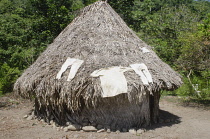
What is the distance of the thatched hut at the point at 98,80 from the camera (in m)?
4.85

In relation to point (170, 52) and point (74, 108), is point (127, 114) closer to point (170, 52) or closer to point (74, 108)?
point (74, 108)

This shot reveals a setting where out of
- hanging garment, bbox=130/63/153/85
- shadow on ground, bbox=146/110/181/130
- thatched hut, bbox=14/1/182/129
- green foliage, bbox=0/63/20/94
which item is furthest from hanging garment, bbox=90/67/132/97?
green foliage, bbox=0/63/20/94

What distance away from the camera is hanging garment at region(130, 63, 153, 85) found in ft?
16.4

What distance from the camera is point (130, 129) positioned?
525 centimetres

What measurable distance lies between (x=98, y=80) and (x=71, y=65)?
3.00ft

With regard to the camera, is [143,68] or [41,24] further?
[41,24]

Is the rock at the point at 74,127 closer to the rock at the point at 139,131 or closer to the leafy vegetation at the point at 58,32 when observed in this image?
the rock at the point at 139,131

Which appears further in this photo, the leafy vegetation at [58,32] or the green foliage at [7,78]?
the leafy vegetation at [58,32]

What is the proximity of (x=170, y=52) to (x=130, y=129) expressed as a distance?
9091 millimetres

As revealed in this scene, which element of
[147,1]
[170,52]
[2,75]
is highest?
[147,1]

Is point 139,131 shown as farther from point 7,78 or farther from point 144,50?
point 7,78

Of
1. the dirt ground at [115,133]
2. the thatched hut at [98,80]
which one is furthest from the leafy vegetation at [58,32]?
the thatched hut at [98,80]

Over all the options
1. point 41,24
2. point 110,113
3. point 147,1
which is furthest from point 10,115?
point 147,1

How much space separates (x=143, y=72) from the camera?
517 cm
